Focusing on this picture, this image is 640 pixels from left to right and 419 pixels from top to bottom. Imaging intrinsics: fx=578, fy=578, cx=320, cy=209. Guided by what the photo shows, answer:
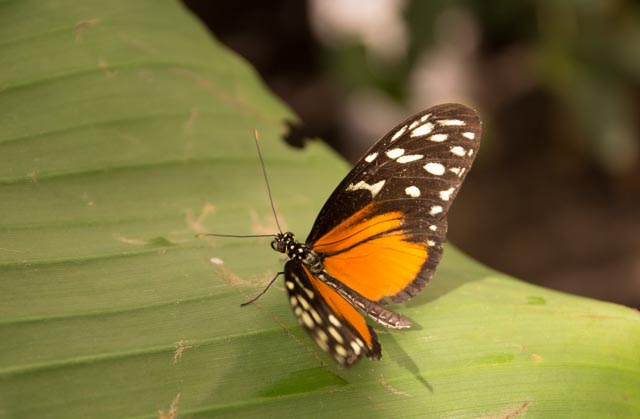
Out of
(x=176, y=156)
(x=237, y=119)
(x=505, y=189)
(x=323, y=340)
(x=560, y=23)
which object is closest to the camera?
(x=323, y=340)

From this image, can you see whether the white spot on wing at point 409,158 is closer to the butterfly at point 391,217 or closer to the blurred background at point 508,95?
the butterfly at point 391,217

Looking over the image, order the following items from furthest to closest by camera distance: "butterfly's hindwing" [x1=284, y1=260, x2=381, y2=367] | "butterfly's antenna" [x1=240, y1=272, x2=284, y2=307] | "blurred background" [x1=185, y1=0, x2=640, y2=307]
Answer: "blurred background" [x1=185, y1=0, x2=640, y2=307]
"butterfly's antenna" [x1=240, y1=272, x2=284, y2=307]
"butterfly's hindwing" [x1=284, y1=260, x2=381, y2=367]

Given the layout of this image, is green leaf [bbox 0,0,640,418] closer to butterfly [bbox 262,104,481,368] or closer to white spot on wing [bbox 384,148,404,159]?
butterfly [bbox 262,104,481,368]

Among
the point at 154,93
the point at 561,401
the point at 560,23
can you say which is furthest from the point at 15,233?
the point at 560,23

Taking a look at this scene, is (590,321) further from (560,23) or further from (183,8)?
(560,23)

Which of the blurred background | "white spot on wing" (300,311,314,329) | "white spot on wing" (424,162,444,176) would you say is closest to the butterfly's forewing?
"white spot on wing" (424,162,444,176)

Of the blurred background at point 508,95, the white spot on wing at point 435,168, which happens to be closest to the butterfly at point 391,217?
the white spot on wing at point 435,168

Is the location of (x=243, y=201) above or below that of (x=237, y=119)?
below
